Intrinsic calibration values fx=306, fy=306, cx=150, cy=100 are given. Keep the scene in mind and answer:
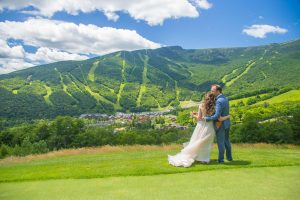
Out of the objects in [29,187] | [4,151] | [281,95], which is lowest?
[4,151]

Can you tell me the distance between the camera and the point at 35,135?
90250 mm

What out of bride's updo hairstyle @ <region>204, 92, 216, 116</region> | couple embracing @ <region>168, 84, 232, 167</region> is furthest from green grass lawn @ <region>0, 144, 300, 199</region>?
bride's updo hairstyle @ <region>204, 92, 216, 116</region>

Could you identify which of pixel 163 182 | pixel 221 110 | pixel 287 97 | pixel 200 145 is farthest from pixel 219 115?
pixel 287 97

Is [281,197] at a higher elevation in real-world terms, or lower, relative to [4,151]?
higher

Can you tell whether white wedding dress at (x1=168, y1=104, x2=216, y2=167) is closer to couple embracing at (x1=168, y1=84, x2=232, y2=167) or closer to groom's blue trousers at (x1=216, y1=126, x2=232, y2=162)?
couple embracing at (x1=168, y1=84, x2=232, y2=167)

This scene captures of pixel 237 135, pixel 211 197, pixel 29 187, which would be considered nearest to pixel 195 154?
pixel 211 197

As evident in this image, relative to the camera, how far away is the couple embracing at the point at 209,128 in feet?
35.9

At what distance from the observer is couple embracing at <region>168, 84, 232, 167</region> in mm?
Result: 10930

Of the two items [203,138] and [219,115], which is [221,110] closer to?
[219,115]

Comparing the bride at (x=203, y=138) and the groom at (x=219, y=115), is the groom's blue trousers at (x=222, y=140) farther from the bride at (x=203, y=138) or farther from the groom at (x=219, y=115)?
the bride at (x=203, y=138)

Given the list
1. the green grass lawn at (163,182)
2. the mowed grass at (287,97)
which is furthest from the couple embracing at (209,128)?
the mowed grass at (287,97)

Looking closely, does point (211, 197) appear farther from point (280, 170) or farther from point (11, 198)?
point (11, 198)

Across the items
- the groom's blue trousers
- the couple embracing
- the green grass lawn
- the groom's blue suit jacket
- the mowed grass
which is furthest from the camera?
the mowed grass

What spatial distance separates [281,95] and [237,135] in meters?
125
